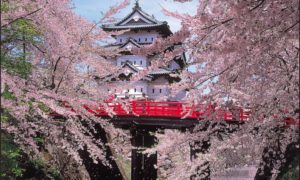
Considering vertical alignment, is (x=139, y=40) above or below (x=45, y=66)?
above

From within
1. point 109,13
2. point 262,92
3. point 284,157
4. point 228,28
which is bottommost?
Result: point 284,157

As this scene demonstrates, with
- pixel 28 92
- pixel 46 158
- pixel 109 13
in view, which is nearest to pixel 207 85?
pixel 28 92

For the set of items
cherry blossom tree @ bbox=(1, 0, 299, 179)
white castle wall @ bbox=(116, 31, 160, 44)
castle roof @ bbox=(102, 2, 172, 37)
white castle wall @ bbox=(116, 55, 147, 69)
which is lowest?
cherry blossom tree @ bbox=(1, 0, 299, 179)

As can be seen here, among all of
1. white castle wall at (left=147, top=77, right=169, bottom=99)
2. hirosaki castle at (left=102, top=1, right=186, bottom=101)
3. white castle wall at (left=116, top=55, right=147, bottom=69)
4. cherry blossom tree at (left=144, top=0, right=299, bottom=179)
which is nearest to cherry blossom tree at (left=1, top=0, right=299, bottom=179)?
cherry blossom tree at (left=144, top=0, right=299, bottom=179)

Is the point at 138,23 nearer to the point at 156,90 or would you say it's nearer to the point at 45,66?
the point at 156,90

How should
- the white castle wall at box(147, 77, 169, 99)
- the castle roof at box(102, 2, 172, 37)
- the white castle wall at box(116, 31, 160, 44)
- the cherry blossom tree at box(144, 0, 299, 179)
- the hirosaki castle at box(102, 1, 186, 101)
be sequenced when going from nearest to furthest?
1. the cherry blossom tree at box(144, 0, 299, 179)
2. the white castle wall at box(147, 77, 169, 99)
3. the hirosaki castle at box(102, 1, 186, 101)
4. the castle roof at box(102, 2, 172, 37)
5. the white castle wall at box(116, 31, 160, 44)

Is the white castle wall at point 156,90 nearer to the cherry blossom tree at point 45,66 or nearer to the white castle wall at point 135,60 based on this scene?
the white castle wall at point 135,60

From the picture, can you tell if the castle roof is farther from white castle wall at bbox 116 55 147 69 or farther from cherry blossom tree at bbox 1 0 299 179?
cherry blossom tree at bbox 1 0 299 179

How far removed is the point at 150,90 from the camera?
32.3 m

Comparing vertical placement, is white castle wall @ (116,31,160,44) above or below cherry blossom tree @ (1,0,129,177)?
above

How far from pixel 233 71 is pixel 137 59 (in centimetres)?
2719

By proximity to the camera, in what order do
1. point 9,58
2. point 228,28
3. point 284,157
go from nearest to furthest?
1. point 228,28
2. point 284,157
3. point 9,58

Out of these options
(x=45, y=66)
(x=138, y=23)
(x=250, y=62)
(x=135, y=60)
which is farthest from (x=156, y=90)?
(x=250, y=62)

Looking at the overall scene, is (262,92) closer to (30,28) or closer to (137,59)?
(30,28)
